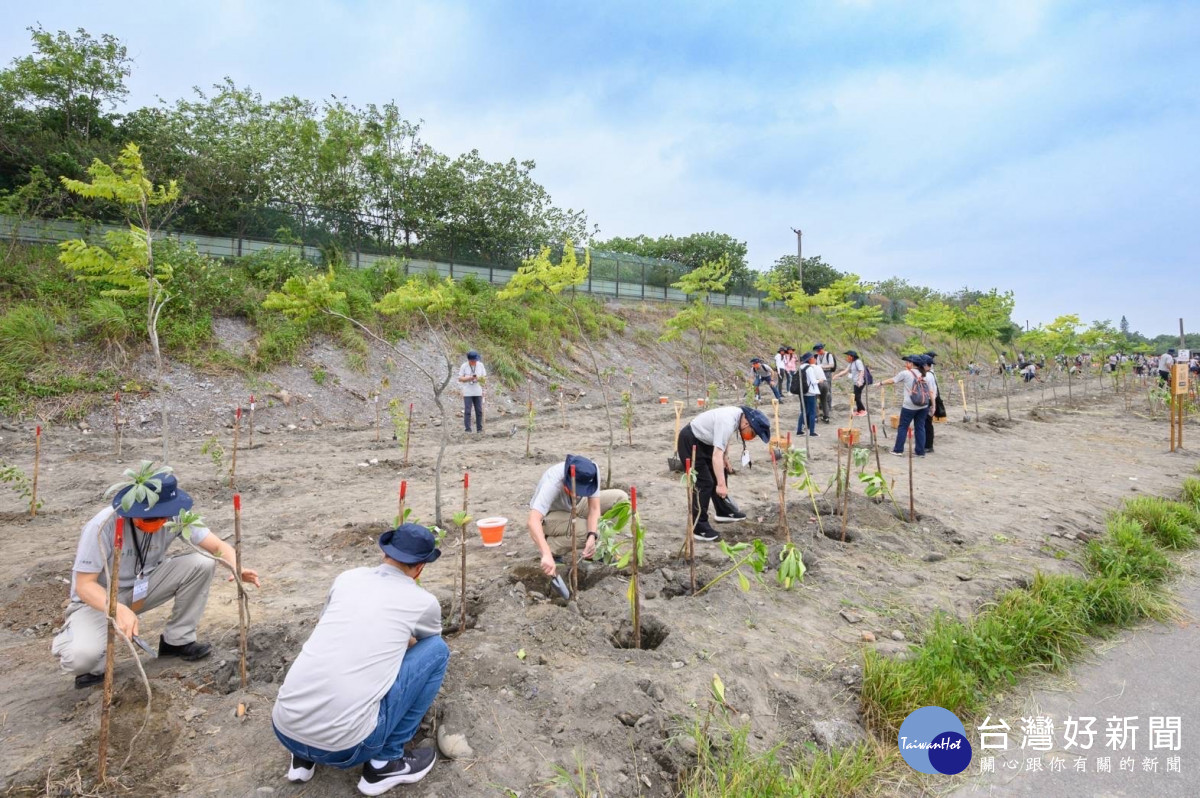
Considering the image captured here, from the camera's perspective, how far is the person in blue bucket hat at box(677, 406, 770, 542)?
508 centimetres

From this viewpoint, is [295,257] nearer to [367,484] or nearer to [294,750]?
[367,484]

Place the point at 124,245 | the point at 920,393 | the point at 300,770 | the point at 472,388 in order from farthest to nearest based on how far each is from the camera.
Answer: the point at 472,388, the point at 920,393, the point at 124,245, the point at 300,770

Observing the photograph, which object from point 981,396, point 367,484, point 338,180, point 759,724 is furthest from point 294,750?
point 981,396

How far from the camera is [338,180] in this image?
2027 cm

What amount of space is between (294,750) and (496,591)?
1789 mm

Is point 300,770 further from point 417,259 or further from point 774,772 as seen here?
point 417,259

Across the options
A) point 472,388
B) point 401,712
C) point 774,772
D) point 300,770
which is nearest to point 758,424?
point 774,772

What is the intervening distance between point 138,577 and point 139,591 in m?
0.07

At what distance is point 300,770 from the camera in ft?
7.88

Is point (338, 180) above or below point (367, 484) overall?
above

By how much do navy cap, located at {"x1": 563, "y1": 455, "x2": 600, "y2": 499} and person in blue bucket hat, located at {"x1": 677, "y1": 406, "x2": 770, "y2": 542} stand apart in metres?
1.25

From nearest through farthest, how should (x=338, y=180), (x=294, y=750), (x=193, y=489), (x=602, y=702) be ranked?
(x=294, y=750) → (x=602, y=702) → (x=193, y=489) → (x=338, y=180)

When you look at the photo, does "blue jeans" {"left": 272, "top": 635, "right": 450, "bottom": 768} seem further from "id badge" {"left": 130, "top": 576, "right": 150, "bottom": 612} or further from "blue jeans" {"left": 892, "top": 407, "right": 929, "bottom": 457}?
"blue jeans" {"left": 892, "top": 407, "right": 929, "bottom": 457}

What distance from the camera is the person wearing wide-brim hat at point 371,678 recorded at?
2.26 meters
